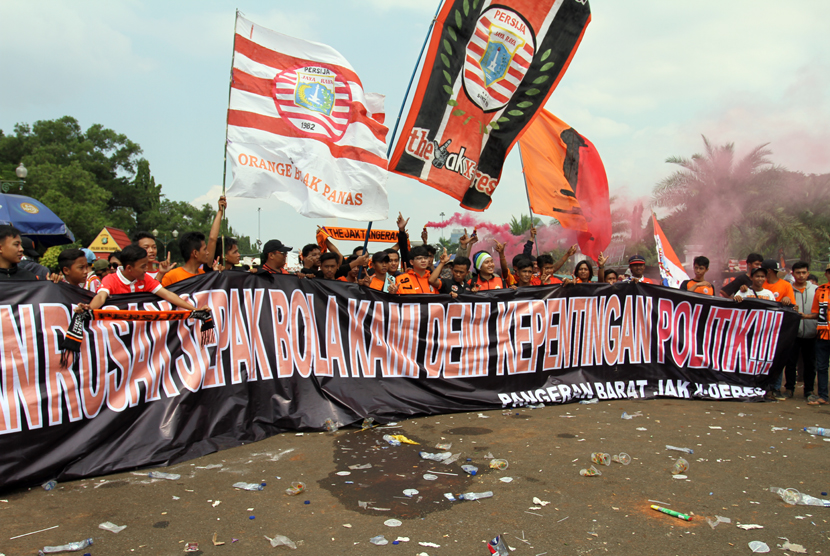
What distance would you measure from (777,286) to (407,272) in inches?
221

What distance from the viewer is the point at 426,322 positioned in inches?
267

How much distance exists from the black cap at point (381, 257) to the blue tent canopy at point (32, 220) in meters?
7.14

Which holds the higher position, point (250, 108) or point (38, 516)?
point (250, 108)

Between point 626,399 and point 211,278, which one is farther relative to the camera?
point 626,399

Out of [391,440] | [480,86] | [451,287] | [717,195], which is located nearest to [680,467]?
[391,440]

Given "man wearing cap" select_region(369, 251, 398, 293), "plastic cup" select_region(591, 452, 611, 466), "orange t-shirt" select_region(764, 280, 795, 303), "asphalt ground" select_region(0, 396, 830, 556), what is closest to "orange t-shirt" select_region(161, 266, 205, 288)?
"asphalt ground" select_region(0, 396, 830, 556)

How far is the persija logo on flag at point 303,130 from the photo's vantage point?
5.88m

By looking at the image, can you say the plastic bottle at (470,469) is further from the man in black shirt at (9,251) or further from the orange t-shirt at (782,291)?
the orange t-shirt at (782,291)

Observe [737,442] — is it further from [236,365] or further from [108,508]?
[108,508]

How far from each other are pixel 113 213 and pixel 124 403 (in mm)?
65092

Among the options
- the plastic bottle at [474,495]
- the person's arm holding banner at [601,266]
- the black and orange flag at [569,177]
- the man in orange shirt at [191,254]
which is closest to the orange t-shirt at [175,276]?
the man in orange shirt at [191,254]

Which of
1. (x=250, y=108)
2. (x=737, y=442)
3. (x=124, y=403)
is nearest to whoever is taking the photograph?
(x=124, y=403)

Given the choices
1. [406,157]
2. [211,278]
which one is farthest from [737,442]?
[211,278]

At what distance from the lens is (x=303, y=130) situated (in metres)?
6.26
